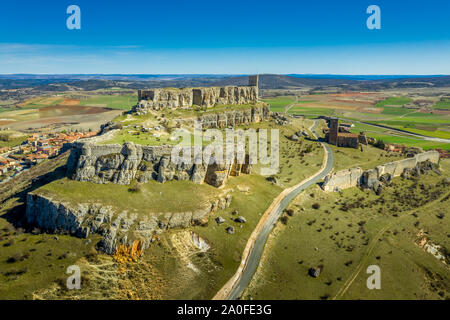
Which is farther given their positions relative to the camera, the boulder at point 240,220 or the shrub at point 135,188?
the boulder at point 240,220

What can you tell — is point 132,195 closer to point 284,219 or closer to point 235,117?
point 284,219

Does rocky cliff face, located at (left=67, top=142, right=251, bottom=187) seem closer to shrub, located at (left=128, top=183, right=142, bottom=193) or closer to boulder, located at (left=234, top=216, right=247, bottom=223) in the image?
shrub, located at (left=128, top=183, right=142, bottom=193)

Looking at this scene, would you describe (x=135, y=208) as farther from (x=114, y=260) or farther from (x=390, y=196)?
(x=390, y=196)

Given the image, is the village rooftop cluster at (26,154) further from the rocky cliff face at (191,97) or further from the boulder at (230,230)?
the boulder at (230,230)

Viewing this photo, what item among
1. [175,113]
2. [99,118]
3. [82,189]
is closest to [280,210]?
[82,189]

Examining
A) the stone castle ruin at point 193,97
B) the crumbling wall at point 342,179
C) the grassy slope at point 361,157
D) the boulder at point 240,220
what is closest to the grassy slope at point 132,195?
the boulder at point 240,220

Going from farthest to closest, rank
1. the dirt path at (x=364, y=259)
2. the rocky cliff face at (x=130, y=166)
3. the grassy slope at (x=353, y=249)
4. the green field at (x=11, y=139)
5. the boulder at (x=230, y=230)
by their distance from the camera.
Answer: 1. the green field at (x=11, y=139)
2. the rocky cliff face at (x=130, y=166)
3. the boulder at (x=230, y=230)
4. the grassy slope at (x=353, y=249)
5. the dirt path at (x=364, y=259)
